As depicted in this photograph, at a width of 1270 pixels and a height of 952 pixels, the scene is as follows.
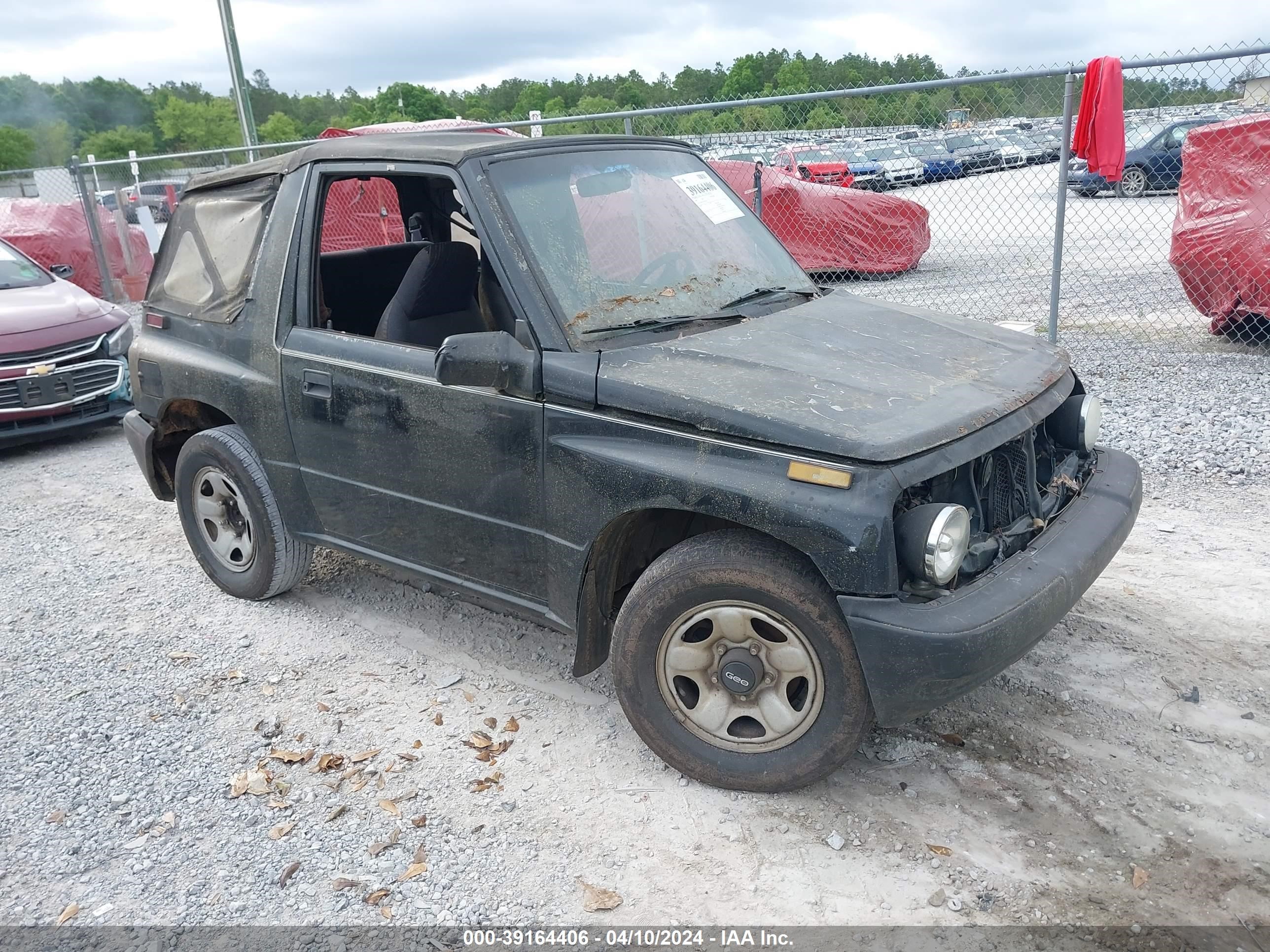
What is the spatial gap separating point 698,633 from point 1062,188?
5144 millimetres

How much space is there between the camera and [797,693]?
302 cm

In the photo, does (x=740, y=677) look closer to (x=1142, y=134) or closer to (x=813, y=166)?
(x=1142, y=134)

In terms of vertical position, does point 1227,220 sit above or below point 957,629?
above

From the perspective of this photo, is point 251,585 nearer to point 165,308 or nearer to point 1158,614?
point 165,308

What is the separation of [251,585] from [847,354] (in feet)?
9.61

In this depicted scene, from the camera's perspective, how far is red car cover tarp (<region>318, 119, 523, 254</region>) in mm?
4672

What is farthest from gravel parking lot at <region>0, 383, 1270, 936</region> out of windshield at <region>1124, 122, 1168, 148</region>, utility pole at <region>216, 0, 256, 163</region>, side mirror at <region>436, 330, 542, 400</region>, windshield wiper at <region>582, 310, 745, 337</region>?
utility pole at <region>216, 0, 256, 163</region>

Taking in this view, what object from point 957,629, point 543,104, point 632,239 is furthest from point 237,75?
point 543,104

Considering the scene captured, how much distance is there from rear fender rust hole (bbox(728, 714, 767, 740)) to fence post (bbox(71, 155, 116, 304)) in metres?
12.7

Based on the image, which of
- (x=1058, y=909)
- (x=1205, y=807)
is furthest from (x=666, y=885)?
(x=1205, y=807)

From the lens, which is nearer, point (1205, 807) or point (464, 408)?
point (1205, 807)

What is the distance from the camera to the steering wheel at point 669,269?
355cm

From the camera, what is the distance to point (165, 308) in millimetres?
4637

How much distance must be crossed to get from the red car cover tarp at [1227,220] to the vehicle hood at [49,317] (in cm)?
860
